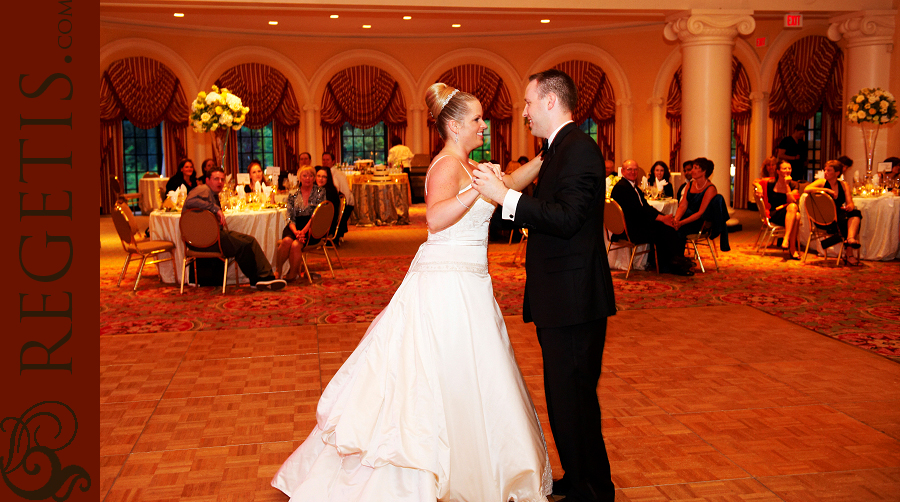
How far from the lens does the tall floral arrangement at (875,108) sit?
1027cm

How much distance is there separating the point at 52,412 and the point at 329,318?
4053mm

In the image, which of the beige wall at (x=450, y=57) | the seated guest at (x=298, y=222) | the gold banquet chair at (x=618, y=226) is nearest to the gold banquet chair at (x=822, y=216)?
the gold banquet chair at (x=618, y=226)

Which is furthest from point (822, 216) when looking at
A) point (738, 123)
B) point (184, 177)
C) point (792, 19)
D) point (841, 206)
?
point (738, 123)

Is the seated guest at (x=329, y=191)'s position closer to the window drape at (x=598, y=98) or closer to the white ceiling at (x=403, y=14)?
the white ceiling at (x=403, y=14)

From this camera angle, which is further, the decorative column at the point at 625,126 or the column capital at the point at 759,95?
the decorative column at the point at 625,126

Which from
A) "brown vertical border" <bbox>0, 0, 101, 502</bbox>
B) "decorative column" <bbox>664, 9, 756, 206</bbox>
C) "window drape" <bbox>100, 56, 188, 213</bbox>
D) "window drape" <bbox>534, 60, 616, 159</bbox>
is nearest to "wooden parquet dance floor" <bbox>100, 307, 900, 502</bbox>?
"brown vertical border" <bbox>0, 0, 101, 502</bbox>

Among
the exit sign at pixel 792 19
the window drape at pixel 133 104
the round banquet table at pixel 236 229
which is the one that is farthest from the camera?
the window drape at pixel 133 104

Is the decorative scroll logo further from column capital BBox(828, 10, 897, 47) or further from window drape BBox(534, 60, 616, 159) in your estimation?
window drape BBox(534, 60, 616, 159)

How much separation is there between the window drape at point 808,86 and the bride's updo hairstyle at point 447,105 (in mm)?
14765

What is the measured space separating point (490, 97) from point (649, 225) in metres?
10.3

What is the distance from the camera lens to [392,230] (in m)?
12.4

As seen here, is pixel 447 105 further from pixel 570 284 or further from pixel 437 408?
pixel 437 408

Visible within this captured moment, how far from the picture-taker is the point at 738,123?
16094 mm

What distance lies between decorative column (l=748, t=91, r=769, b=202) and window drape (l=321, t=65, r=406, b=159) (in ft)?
24.5
